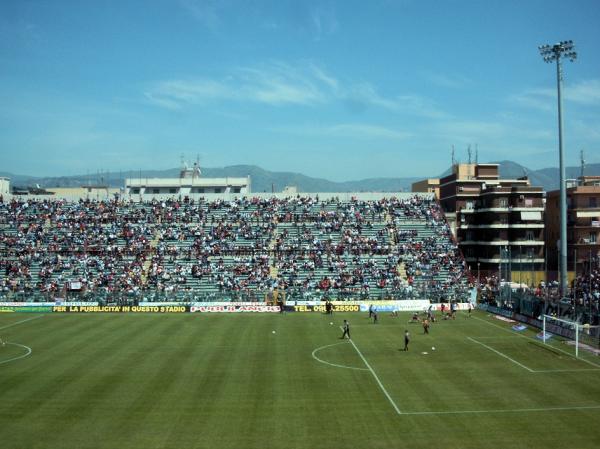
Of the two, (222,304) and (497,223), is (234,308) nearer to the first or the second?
(222,304)

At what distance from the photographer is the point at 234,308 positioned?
63.1 metres

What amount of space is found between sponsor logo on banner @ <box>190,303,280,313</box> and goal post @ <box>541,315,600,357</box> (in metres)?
25.6

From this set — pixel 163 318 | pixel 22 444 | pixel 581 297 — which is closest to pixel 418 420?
pixel 22 444

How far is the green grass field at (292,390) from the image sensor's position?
25062mm

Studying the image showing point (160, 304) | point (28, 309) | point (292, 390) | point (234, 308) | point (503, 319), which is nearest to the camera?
point (292, 390)

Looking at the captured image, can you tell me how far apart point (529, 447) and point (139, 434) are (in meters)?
14.6

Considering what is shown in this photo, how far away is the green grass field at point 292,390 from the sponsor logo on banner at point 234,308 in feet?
40.5

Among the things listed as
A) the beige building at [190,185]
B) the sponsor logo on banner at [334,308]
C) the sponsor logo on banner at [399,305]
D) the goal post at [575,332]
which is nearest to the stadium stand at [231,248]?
the sponsor logo on banner at [399,305]

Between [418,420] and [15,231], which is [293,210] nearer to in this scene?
[15,231]

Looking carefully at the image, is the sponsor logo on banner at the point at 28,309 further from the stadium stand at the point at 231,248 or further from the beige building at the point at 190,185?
the beige building at the point at 190,185

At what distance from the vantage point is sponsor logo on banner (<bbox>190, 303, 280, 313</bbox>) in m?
63.1

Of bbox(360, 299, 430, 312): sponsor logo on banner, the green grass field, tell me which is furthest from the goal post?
bbox(360, 299, 430, 312): sponsor logo on banner

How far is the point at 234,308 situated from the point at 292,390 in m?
32.0

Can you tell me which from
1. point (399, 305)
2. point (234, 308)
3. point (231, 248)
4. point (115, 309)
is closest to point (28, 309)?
point (115, 309)
